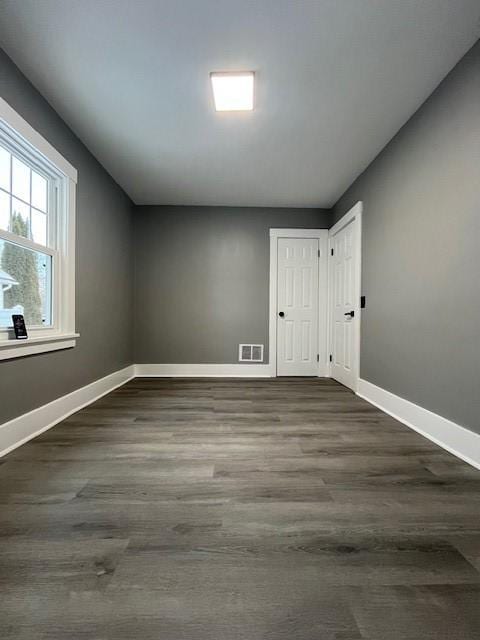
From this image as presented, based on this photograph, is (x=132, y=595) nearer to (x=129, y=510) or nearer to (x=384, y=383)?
(x=129, y=510)

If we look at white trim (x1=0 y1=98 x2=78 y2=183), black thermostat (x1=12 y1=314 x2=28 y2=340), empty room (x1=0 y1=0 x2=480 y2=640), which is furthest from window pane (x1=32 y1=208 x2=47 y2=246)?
black thermostat (x1=12 y1=314 x2=28 y2=340)

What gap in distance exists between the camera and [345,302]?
4.11 meters

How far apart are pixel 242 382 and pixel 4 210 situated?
10.0 ft

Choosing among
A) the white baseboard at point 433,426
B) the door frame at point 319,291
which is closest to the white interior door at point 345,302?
the door frame at point 319,291

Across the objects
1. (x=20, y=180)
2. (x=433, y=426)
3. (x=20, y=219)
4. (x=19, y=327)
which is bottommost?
(x=433, y=426)

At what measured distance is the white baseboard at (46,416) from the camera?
6.66 ft

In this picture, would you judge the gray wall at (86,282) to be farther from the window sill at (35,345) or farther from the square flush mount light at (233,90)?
the square flush mount light at (233,90)

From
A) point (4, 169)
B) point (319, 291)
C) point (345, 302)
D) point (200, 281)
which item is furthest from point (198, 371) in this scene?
point (4, 169)

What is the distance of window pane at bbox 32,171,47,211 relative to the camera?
2.47 metres

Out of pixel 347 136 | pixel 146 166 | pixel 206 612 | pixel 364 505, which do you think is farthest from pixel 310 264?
pixel 206 612

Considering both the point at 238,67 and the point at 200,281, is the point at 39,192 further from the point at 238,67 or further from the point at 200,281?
the point at 200,281

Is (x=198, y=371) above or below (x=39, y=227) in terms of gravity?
below

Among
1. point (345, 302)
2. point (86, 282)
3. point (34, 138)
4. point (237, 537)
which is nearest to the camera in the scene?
point (237, 537)

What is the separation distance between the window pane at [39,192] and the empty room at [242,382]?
5 cm
